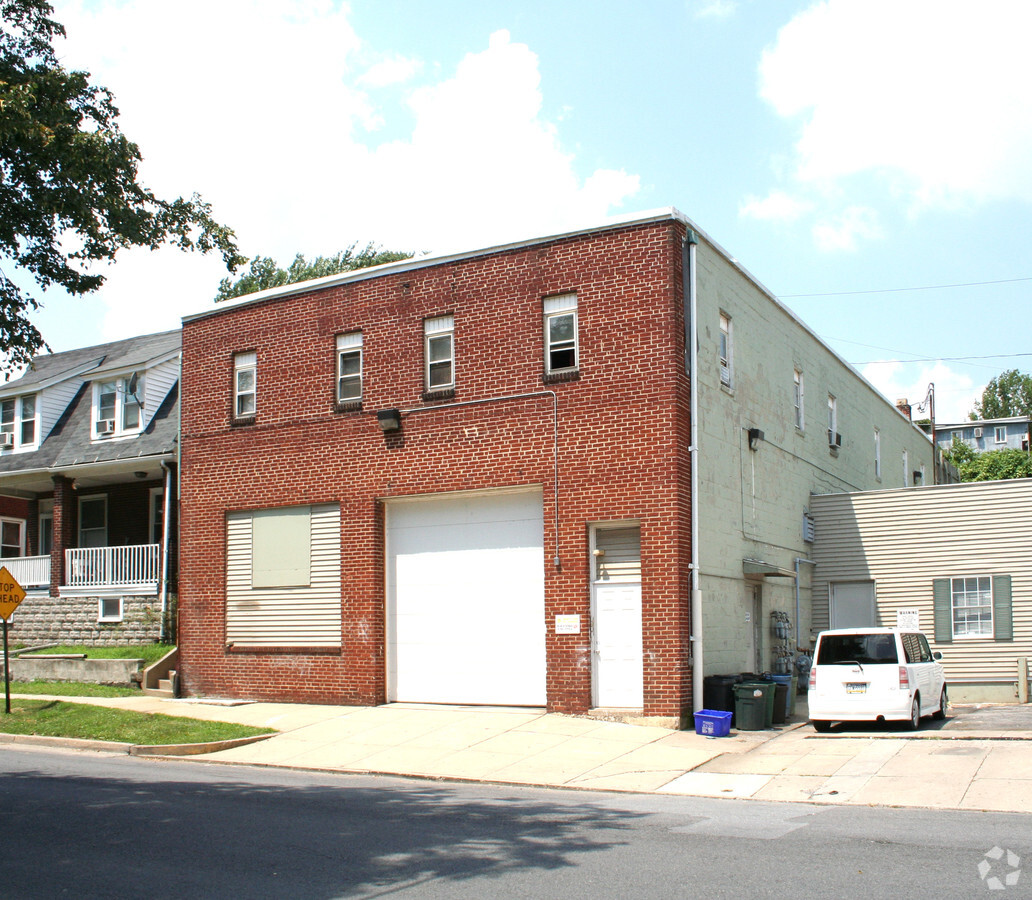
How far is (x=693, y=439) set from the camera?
18641 millimetres

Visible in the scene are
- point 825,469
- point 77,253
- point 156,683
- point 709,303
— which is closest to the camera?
point 77,253

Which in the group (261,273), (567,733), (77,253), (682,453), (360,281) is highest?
(261,273)

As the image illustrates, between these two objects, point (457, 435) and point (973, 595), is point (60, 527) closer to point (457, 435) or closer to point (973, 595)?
point (457, 435)

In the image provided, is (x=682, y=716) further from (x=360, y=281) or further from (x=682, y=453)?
(x=360, y=281)

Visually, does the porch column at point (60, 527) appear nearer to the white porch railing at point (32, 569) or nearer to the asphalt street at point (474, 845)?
the white porch railing at point (32, 569)

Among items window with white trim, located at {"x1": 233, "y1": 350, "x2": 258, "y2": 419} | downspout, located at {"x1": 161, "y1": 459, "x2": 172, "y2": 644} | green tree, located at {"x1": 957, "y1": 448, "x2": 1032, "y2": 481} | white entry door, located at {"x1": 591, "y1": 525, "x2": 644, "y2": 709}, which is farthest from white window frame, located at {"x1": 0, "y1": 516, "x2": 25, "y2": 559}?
green tree, located at {"x1": 957, "y1": 448, "x2": 1032, "y2": 481}

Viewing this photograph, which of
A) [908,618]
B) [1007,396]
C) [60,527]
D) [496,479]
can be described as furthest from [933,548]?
[1007,396]

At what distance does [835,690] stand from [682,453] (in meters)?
4.56

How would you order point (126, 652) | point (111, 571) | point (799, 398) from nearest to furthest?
point (126, 652), point (799, 398), point (111, 571)

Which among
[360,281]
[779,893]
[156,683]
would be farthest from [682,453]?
[156,683]

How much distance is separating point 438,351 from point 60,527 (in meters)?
13.3

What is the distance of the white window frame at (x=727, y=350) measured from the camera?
69.1ft

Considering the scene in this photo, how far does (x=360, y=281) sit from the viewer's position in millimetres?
21750

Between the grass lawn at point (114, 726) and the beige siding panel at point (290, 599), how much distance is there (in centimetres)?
297
